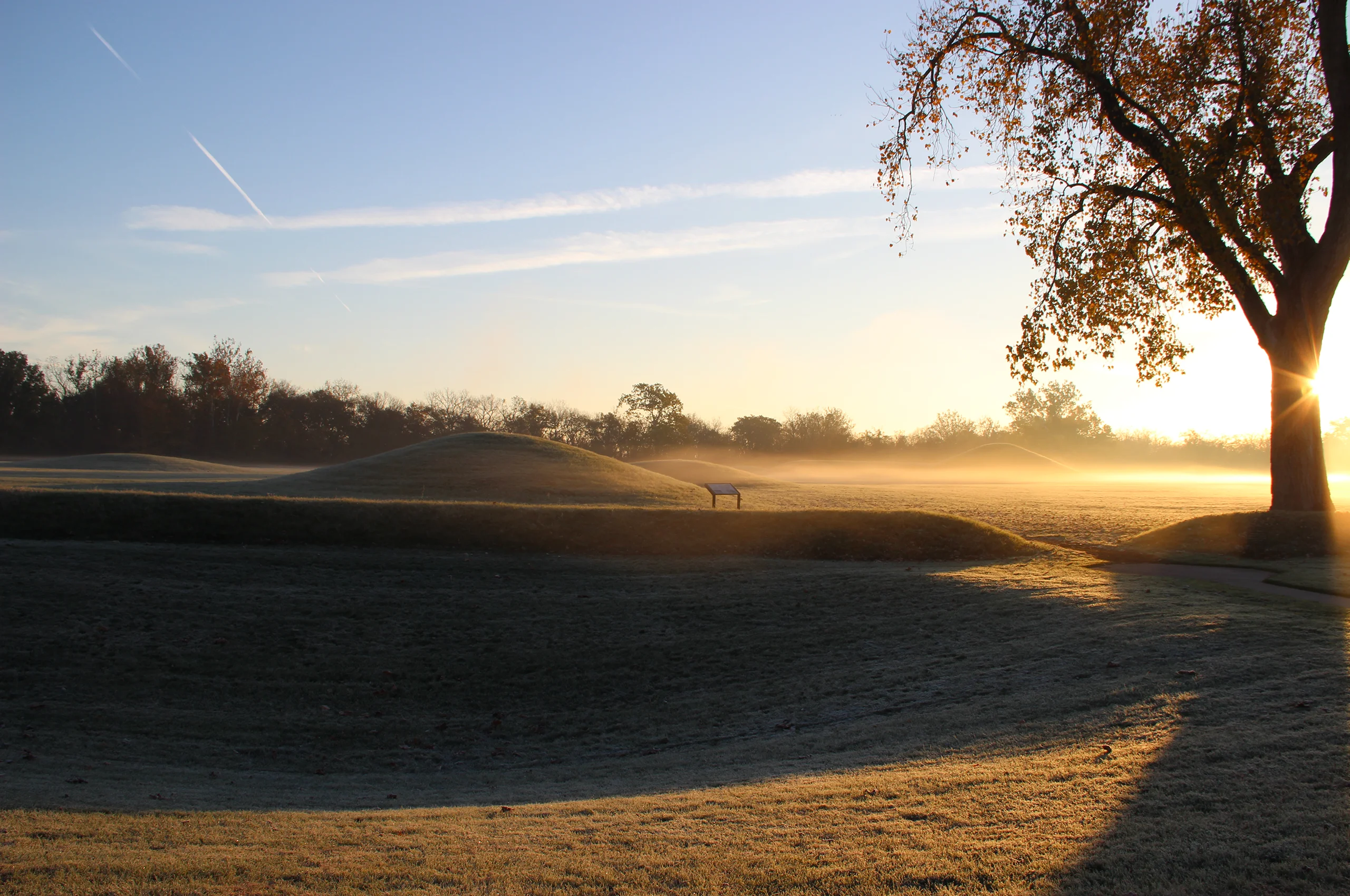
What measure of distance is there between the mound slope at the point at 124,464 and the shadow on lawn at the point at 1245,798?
172 ft

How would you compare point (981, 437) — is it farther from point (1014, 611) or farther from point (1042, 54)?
point (1014, 611)

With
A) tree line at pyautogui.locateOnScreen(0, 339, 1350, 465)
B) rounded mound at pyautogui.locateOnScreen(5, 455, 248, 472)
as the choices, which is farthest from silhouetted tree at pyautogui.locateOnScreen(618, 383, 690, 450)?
rounded mound at pyautogui.locateOnScreen(5, 455, 248, 472)

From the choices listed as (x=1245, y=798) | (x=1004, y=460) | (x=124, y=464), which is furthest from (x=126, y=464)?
(x=1004, y=460)

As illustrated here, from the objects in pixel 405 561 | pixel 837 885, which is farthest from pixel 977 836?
pixel 405 561

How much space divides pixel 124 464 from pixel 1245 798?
58.8m

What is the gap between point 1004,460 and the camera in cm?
8031

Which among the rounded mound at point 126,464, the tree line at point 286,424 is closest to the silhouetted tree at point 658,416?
the tree line at point 286,424

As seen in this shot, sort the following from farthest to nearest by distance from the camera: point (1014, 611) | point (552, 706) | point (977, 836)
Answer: point (1014, 611), point (552, 706), point (977, 836)

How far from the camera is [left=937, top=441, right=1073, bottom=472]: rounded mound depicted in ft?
258

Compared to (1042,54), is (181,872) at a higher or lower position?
lower

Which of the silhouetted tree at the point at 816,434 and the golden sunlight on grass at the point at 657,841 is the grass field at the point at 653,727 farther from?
the silhouetted tree at the point at 816,434

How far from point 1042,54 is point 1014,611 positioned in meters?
13.6

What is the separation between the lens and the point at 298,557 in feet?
51.7

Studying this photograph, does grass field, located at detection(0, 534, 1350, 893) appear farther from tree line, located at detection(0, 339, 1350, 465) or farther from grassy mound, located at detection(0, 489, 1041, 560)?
tree line, located at detection(0, 339, 1350, 465)
